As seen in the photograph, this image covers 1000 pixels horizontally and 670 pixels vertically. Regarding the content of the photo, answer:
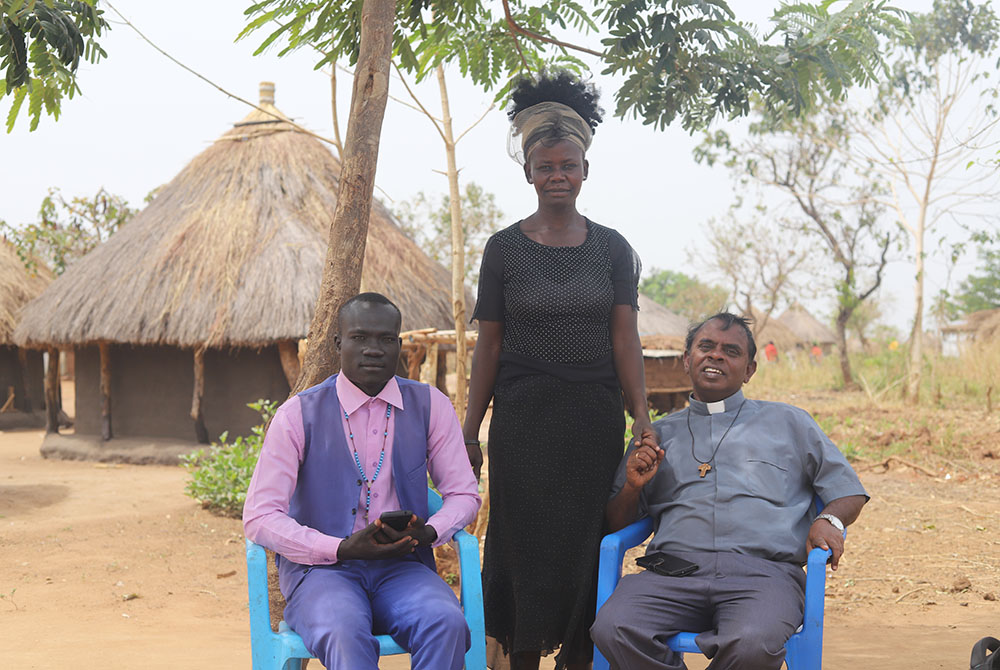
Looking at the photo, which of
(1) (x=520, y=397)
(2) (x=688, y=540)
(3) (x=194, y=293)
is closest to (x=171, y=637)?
(1) (x=520, y=397)

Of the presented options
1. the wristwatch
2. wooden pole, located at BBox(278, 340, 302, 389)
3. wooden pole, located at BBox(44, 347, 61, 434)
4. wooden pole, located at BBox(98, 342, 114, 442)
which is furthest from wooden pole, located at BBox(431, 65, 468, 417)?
wooden pole, located at BBox(44, 347, 61, 434)

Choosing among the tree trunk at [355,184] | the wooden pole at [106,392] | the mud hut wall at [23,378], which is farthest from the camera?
the mud hut wall at [23,378]

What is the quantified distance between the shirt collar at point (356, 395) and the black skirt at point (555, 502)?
37 cm

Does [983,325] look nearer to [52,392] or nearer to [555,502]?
[52,392]

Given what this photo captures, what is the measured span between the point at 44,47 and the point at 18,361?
43.0 feet

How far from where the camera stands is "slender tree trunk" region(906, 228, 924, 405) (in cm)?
1371

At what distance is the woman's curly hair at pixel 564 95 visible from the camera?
3057 millimetres

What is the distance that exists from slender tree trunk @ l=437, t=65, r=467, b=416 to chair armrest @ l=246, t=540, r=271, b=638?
5.84 feet

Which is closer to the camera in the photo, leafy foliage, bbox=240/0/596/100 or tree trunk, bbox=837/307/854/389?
leafy foliage, bbox=240/0/596/100

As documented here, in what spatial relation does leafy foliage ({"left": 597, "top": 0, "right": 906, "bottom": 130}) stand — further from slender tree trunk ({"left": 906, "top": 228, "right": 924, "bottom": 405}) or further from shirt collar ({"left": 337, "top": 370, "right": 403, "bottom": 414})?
slender tree trunk ({"left": 906, "top": 228, "right": 924, "bottom": 405})

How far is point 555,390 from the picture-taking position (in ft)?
9.36

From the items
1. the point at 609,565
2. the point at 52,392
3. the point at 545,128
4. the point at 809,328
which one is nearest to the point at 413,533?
the point at 609,565

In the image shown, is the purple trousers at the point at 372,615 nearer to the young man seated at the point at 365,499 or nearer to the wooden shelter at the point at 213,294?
the young man seated at the point at 365,499

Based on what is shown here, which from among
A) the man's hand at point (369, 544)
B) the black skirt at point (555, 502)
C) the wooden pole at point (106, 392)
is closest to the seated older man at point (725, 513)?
the black skirt at point (555, 502)
